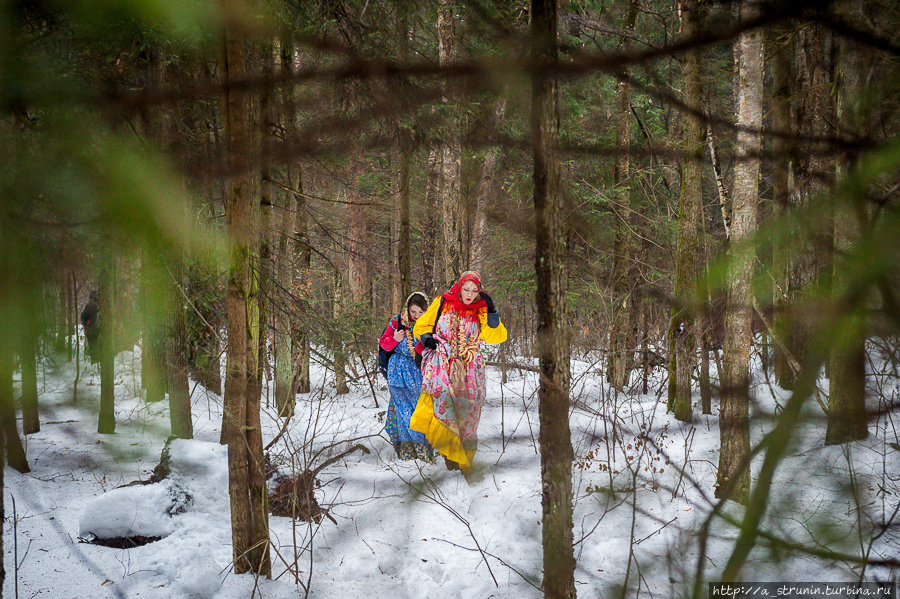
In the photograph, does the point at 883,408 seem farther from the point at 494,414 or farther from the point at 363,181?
the point at 363,181

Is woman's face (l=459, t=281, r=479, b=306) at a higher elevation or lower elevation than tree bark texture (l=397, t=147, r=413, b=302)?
lower

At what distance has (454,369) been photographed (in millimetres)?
5520

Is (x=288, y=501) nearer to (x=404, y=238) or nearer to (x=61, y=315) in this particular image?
(x=61, y=315)

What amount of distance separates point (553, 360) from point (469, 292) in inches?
107

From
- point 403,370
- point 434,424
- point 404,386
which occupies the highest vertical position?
point 403,370

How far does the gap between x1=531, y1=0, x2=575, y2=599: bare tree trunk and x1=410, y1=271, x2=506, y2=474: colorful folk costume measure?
2.70m

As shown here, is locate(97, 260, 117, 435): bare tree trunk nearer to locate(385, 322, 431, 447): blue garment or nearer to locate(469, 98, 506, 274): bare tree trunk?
locate(385, 322, 431, 447): blue garment

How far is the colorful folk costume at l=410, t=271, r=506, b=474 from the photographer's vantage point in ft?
17.9

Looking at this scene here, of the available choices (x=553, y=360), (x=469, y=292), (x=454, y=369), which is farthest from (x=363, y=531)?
(x=553, y=360)

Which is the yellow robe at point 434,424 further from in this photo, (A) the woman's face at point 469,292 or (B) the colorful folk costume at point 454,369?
(A) the woman's face at point 469,292

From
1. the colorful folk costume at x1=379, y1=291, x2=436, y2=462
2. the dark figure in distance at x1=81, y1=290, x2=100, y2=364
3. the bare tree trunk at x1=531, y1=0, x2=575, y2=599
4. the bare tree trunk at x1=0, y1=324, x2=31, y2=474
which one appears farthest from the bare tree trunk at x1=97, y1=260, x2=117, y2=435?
the colorful folk costume at x1=379, y1=291, x2=436, y2=462

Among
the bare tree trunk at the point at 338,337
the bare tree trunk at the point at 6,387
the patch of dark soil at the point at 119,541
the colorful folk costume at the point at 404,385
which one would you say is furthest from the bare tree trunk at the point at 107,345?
the colorful folk costume at the point at 404,385

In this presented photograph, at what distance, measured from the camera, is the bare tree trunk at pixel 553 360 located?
99.0 inches

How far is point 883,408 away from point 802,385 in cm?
37
